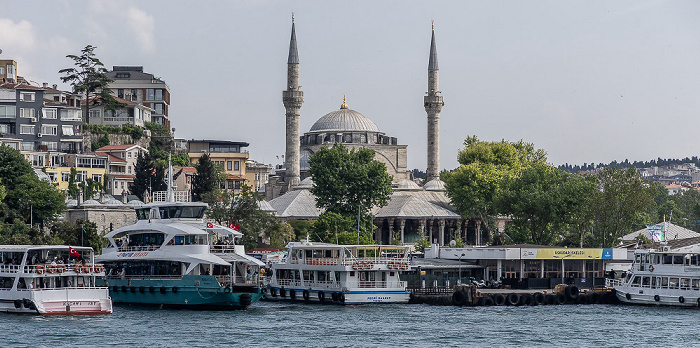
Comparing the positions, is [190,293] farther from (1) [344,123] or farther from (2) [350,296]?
(1) [344,123]

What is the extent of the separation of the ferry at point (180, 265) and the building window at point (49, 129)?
5190cm

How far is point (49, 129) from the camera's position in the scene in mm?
113000

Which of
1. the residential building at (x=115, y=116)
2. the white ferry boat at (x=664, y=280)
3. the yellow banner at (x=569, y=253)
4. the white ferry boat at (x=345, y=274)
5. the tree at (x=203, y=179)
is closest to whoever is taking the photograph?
the white ferry boat at (x=345, y=274)

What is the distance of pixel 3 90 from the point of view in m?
111

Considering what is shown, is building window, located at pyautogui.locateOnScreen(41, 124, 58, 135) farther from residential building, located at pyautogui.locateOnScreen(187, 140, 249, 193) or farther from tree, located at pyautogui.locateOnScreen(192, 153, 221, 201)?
residential building, located at pyautogui.locateOnScreen(187, 140, 249, 193)

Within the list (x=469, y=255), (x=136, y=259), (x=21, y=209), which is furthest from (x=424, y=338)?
(x=21, y=209)

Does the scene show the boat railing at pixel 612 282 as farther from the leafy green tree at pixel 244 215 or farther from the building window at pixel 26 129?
the building window at pixel 26 129

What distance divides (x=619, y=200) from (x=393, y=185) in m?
34.3

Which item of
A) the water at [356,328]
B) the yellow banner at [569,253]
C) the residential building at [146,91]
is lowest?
the water at [356,328]

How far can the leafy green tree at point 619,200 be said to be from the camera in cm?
8988

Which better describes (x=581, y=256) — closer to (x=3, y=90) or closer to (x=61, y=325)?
(x=61, y=325)

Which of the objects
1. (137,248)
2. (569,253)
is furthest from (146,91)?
(137,248)

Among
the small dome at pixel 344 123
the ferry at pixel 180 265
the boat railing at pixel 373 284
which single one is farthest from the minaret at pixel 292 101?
the ferry at pixel 180 265

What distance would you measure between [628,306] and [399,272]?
1301 centimetres
